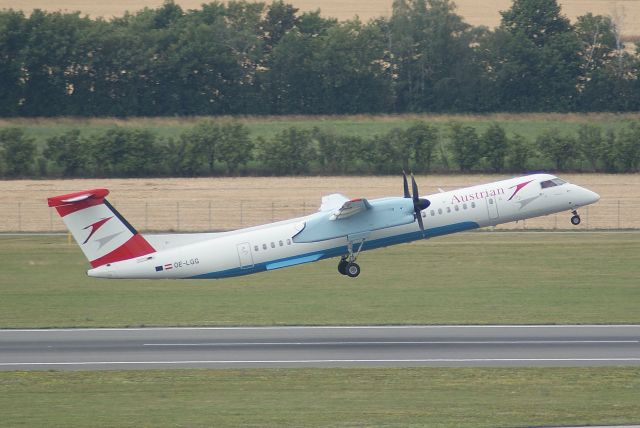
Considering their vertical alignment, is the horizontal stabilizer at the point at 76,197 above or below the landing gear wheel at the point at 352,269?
above

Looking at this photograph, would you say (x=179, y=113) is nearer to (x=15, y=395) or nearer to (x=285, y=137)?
(x=285, y=137)

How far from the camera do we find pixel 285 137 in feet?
338

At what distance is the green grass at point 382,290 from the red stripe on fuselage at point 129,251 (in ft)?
15.3

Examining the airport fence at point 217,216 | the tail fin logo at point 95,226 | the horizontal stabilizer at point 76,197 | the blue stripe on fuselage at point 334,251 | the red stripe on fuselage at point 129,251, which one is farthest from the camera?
the airport fence at point 217,216

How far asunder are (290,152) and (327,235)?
5197 centimetres

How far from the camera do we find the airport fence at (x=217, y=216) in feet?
271

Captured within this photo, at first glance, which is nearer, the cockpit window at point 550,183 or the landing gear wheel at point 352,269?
the landing gear wheel at point 352,269

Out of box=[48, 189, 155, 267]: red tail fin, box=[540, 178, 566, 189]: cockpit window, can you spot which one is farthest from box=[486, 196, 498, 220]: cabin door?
box=[48, 189, 155, 267]: red tail fin

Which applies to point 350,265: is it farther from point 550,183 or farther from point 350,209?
point 550,183

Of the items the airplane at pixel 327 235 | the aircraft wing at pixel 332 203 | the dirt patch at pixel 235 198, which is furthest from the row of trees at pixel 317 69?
the airplane at pixel 327 235

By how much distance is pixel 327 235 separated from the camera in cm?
5109

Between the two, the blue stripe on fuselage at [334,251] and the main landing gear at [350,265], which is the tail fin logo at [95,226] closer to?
the blue stripe on fuselage at [334,251]

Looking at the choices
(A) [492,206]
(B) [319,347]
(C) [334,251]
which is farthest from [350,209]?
(B) [319,347]

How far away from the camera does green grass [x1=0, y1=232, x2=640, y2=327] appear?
175 feet
